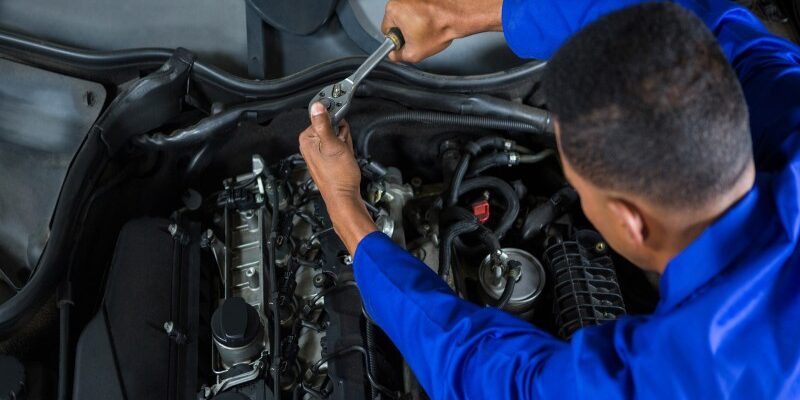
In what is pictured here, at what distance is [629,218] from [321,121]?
1.96ft

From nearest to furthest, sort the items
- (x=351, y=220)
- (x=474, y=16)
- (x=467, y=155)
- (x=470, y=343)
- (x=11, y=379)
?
1. (x=470, y=343)
2. (x=11, y=379)
3. (x=351, y=220)
4. (x=474, y=16)
5. (x=467, y=155)

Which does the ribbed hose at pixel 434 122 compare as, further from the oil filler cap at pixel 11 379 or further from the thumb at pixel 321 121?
the oil filler cap at pixel 11 379

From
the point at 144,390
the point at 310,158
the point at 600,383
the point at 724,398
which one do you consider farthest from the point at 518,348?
the point at 144,390

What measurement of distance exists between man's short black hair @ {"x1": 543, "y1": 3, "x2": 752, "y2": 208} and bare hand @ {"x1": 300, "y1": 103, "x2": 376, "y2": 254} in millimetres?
526

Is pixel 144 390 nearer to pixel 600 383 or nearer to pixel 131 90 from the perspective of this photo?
pixel 131 90

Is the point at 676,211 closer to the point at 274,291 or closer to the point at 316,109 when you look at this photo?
the point at 316,109

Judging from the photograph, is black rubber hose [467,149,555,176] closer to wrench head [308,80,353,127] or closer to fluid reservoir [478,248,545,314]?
fluid reservoir [478,248,545,314]

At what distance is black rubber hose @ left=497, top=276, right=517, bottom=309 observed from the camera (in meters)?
1.32

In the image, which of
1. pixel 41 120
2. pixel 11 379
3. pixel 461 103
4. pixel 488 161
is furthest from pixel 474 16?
pixel 11 379

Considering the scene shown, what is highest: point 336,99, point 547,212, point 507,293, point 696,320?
point 336,99

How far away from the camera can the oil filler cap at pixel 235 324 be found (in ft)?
4.04

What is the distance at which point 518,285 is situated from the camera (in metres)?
1.42

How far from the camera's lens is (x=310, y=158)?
1.27 meters

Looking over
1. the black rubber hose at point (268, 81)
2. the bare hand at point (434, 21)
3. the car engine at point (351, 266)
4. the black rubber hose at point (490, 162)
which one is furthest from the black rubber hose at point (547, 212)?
the bare hand at point (434, 21)
